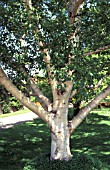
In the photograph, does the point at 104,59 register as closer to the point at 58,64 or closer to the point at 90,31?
the point at 90,31

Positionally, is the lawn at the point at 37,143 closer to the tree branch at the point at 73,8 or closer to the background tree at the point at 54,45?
the background tree at the point at 54,45

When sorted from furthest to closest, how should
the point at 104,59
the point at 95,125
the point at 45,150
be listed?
Answer: 1. the point at 95,125
2. the point at 45,150
3. the point at 104,59

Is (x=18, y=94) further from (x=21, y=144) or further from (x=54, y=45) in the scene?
(x=21, y=144)

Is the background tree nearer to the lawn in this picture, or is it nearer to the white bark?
the white bark

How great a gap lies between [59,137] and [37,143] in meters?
6.02

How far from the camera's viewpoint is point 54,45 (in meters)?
7.88

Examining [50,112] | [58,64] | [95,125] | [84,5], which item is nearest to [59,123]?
[50,112]

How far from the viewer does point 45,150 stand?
1277 cm

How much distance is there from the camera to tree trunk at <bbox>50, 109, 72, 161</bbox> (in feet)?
28.4

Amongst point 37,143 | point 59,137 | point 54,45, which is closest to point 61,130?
point 59,137

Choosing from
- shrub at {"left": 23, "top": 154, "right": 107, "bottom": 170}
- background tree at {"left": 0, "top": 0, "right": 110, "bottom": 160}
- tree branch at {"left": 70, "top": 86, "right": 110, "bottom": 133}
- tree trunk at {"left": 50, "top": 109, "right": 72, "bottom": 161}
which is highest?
background tree at {"left": 0, "top": 0, "right": 110, "bottom": 160}

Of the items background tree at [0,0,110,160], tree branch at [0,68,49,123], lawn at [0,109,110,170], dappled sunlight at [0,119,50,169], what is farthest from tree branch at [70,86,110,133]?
dappled sunlight at [0,119,50,169]

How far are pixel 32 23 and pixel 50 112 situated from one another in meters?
3.03

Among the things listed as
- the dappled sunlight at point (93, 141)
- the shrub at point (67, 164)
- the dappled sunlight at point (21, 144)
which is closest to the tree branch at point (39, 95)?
the shrub at point (67, 164)
